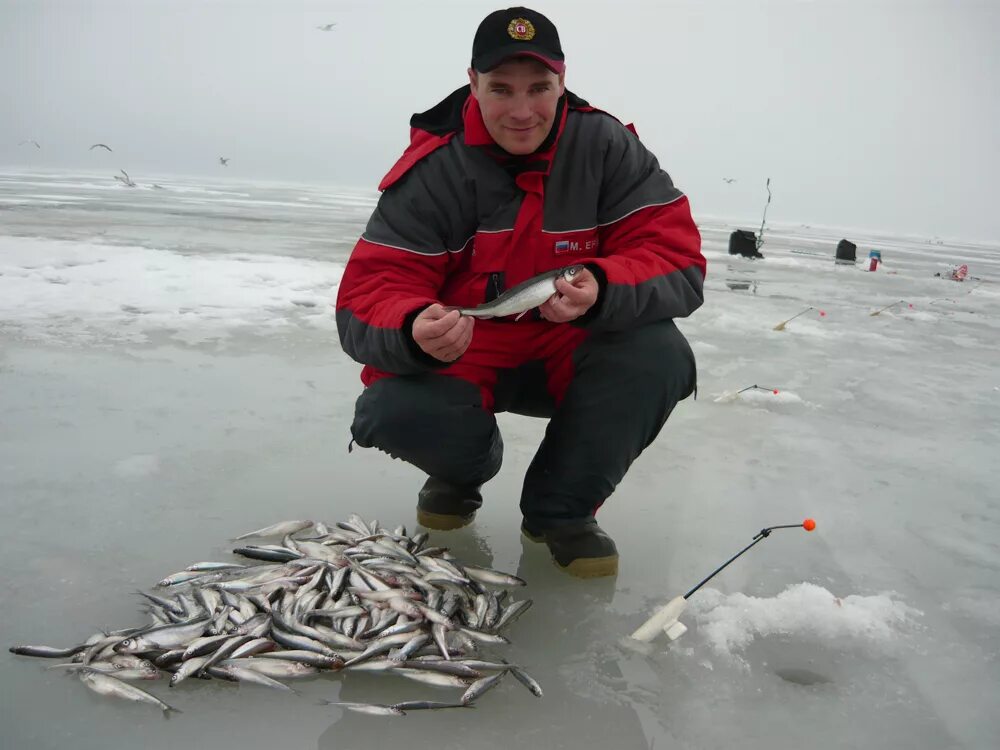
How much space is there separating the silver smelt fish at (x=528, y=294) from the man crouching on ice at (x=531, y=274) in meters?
0.18

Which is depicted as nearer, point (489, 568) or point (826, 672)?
point (826, 672)

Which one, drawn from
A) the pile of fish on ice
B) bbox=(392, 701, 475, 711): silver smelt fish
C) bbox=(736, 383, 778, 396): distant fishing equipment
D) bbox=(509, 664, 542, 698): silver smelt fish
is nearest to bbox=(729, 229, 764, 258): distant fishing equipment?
bbox=(736, 383, 778, 396): distant fishing equipment

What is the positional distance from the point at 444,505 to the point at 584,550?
580mm

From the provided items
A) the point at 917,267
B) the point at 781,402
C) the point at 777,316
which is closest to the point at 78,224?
the point at 777,316

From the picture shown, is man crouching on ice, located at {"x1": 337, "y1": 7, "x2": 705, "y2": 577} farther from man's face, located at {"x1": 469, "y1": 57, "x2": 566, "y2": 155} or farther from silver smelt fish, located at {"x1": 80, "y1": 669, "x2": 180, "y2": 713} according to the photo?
silver smelt fish, located at {"x1": 80, "y1": 669, "x2": 180, "y2": 713}

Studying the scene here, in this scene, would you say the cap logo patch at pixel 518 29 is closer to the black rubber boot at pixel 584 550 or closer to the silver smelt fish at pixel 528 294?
the silver smelt fish at pixel 528 294

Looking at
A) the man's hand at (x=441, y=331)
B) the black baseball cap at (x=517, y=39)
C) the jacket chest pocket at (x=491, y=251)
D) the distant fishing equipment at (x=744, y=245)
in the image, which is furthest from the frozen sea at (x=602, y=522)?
the distant fishing equipment at (x=744, y=245)

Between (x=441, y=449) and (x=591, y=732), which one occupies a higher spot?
(x=441, y=449)

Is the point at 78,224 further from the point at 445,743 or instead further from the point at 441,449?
the point at 445,743

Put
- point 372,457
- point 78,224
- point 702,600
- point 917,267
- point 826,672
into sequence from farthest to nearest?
1. point 917,267
2. point 78,224
3. point 372,457
4. point 702,600
5. point 826,672

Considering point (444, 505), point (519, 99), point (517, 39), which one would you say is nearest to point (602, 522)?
point (444, 505)

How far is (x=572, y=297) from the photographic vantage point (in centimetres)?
234

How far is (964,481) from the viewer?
3664mm

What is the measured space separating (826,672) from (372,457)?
2133 mm
